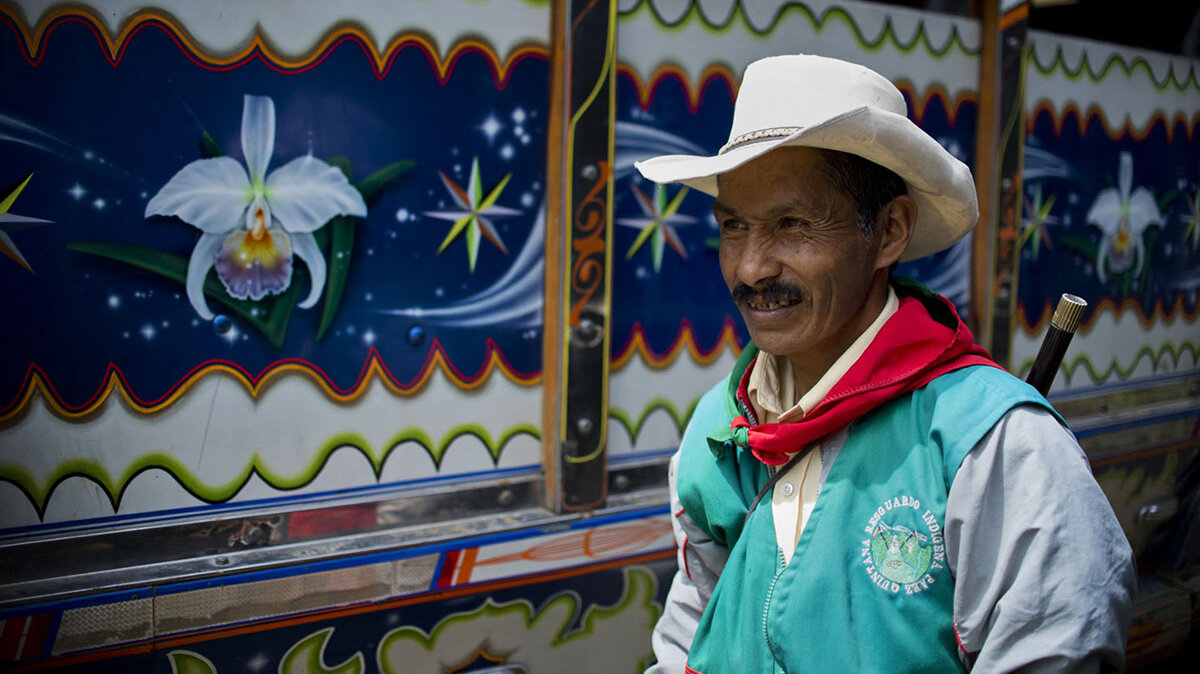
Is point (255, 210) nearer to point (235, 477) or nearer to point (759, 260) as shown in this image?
point (235, 477)

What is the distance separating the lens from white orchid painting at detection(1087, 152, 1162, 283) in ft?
11.5

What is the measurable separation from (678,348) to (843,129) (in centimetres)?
139

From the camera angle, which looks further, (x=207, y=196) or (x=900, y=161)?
(x=207, y=196)

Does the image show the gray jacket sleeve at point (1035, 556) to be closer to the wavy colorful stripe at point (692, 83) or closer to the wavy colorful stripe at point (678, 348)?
the wavy colorful stripe at point (678, 348)

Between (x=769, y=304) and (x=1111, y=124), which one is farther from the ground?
(x=1111, y=124)

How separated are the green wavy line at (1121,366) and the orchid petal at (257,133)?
2718 millimetres

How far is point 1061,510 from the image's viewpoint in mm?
1104

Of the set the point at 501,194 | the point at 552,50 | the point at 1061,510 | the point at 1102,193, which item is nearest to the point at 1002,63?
the point at 1102,193

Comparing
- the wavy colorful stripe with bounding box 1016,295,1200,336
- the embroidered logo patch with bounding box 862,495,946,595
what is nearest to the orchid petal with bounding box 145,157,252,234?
the embroidered logo patch with bounding box 862,495,946,595

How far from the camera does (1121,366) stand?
3654mm

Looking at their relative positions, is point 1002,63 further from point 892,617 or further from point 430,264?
point 892,617

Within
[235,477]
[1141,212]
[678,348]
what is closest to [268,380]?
[235,477]

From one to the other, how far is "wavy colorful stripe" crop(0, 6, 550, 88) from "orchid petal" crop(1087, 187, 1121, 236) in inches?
94.8

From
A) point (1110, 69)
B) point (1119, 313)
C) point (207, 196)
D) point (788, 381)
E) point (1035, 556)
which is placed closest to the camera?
point (1035, 556)
